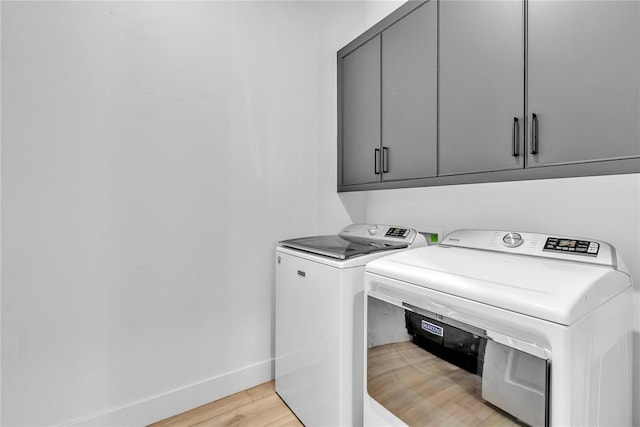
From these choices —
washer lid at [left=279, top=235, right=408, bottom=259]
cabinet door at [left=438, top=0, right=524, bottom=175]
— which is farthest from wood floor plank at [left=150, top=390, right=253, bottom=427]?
cabinet door at [left=438, top=0, right=524, bottom=175]

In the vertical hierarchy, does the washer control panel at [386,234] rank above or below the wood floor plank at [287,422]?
above

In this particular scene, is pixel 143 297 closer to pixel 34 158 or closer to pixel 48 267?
pixel 48 267

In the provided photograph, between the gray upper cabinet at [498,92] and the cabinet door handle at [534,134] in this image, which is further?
the cabinet door handle at [534,134]

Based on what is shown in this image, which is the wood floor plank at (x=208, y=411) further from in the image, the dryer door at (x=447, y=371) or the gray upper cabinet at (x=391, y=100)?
the gray upper cabinet at (x=391, y=100)

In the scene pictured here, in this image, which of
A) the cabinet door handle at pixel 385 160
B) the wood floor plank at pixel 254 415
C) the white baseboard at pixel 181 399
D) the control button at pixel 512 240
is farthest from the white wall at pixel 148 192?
the control button at pixel 512 240

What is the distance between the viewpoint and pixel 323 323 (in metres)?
1.38

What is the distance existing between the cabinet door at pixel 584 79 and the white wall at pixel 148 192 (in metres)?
1.25

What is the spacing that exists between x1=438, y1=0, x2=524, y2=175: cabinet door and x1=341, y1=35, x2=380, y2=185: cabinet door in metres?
0.45

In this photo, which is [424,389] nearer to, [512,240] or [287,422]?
[512,240]

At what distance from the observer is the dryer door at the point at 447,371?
79 cm

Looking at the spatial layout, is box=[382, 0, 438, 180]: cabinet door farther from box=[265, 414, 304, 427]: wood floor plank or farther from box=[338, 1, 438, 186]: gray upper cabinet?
box=[265, 414, 304, 427]: wood floor plank

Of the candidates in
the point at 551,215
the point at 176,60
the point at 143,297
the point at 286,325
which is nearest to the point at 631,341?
the point at 551,215

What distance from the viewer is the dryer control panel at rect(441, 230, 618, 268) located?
1.02 metres

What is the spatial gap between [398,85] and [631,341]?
4.75ft
